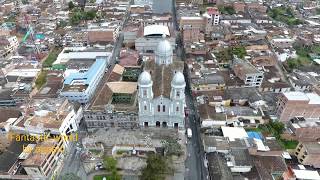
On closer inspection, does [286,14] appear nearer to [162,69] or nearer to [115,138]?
[162,69]

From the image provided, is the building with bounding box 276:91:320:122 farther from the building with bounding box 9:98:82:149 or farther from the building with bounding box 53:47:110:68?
the building with bounding box 53:47:110:68

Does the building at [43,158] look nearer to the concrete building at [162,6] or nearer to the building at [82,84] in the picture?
the building at [82,84]

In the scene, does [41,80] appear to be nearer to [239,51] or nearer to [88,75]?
[88,75]

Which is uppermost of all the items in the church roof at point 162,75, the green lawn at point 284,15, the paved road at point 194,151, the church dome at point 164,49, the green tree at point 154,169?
the church dome at point 164,49

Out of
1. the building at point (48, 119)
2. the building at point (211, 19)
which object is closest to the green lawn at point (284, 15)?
the building at point (211, 19)

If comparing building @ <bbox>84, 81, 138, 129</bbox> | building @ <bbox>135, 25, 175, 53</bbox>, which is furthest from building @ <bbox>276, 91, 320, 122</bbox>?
building @ <bbox>135, 25, 175, 53</bbox>

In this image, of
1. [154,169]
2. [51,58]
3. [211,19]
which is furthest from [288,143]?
[51,58]
